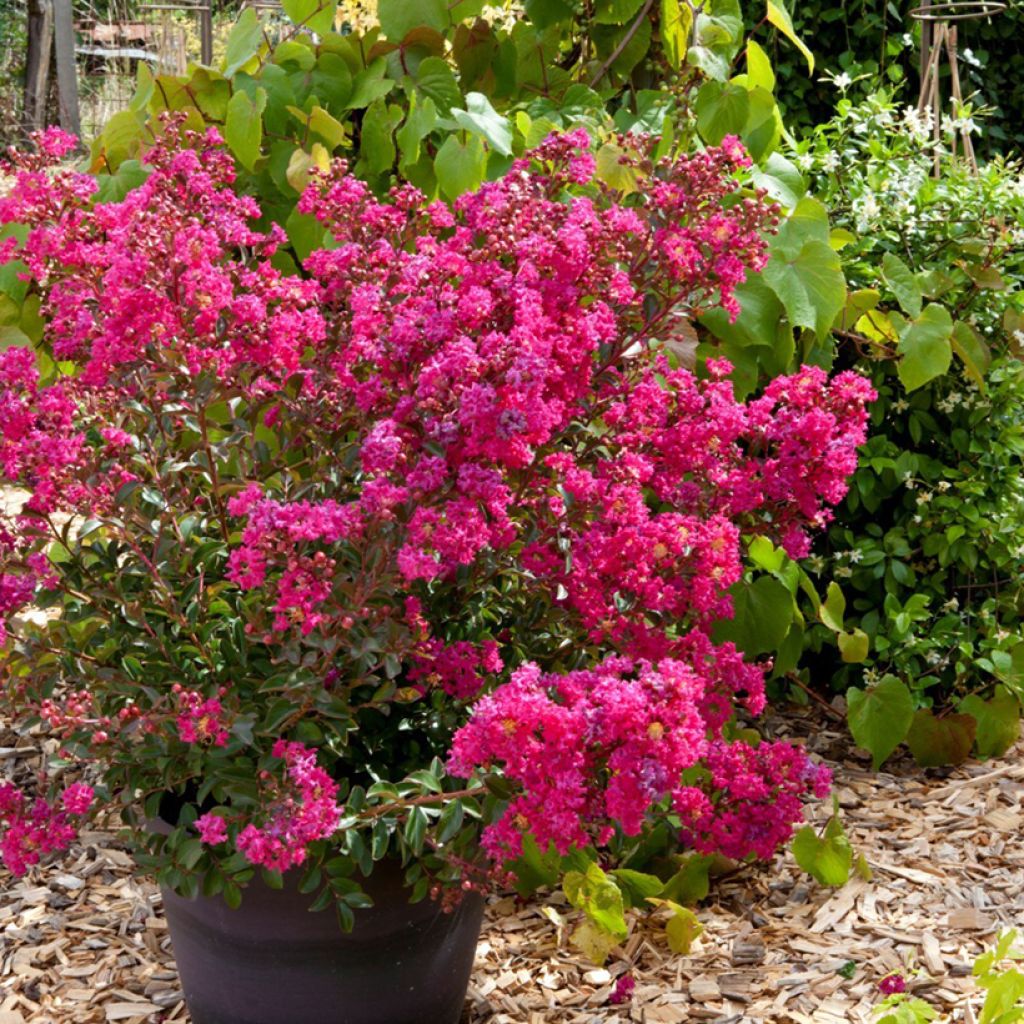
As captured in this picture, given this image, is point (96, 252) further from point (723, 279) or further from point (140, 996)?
point (140, 996)

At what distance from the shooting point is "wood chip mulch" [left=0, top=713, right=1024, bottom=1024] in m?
1.84

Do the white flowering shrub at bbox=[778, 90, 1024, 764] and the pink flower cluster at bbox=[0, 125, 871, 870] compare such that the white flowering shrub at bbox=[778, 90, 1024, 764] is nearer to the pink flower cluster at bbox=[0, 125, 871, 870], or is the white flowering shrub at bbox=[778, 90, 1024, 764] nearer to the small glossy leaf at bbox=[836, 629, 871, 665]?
the small glossy leaf at bbox=[836, 629, 871, 665]

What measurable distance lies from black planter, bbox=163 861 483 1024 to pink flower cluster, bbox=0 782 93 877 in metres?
0.17

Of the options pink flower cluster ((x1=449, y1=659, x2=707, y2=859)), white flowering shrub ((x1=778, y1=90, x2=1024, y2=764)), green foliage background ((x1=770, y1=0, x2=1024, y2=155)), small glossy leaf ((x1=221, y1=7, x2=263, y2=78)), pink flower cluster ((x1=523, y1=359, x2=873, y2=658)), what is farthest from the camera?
green foliage background ((x1=770, y1=0, x2=1024, y2=155))

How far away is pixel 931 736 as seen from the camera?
2.48 m

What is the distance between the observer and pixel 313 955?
161cm

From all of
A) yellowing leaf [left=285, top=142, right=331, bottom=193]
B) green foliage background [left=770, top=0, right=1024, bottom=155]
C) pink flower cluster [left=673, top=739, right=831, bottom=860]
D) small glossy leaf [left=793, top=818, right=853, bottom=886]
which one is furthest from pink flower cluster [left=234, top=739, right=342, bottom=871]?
green foliage background [left=770, top=0, right=1024, bottom=155]

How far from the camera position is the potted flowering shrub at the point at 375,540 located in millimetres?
1330

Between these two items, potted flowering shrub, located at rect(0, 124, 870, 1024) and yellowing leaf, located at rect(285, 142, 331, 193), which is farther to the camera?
yellowing leaf, located at rect(285, 142, 331, 193)

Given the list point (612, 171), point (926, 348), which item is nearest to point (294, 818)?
point (612, 171)

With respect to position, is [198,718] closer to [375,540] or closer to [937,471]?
[375,540]

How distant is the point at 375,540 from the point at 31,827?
0.57 metres

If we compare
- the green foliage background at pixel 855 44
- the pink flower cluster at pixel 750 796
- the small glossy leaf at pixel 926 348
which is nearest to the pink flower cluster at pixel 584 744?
the pink flower cluster at pixel 750 796

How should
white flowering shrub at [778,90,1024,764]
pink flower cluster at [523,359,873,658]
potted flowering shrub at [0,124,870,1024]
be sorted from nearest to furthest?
potted flowering shrub at [0,124,870,1024] < pink flower cluster at [523,359,873,658] < white flowering shrub at [778,90,1024,764]
